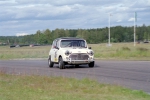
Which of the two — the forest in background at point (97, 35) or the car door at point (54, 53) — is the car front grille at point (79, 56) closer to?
the car door at point (54, 53)

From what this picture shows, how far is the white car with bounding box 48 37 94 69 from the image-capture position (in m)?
25.5

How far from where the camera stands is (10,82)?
16328mm

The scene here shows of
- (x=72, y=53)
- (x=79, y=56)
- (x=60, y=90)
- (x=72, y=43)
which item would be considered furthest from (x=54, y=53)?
(x=60, y=90)

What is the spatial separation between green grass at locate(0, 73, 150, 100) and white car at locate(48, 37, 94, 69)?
8306 millimetres

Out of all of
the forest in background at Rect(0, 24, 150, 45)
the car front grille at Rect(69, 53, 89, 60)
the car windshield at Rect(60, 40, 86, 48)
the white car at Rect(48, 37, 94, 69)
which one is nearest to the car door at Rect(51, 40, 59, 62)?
the white car at Rect(48, 37, 94, 69)

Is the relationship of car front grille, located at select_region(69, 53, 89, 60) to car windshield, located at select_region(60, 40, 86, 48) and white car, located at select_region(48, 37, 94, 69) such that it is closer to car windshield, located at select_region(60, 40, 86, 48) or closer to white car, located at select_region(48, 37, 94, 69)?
white car, located at select_region(48, 37, 94, 69)

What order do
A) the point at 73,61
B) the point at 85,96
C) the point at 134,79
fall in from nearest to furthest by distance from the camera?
the point at 85,96
the point at 134,79
the point at 73,61

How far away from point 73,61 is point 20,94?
12.8 m

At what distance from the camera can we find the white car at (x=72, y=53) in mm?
25484

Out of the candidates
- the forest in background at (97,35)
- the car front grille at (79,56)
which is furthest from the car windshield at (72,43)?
the forest in background at (97,35)

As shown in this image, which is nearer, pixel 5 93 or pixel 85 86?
pixel 5 93

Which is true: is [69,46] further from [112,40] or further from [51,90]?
[112,40]

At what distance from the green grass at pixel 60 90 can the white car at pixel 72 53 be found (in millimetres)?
8306

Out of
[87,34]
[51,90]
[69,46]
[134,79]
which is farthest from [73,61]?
[87,34]
